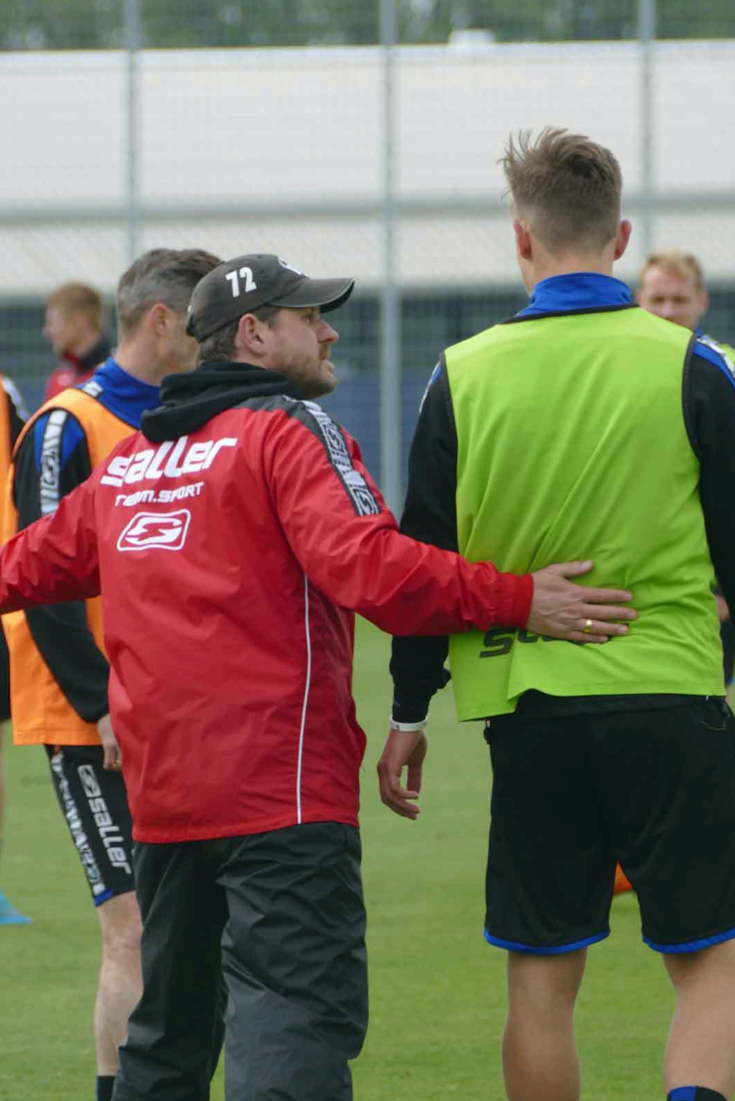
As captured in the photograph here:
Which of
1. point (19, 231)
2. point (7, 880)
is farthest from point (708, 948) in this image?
point (19, 231)

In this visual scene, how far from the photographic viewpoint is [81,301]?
1158 centimetres

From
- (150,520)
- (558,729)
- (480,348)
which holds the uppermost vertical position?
(480,348)

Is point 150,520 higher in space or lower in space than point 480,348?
lower

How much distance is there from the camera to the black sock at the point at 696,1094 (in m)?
3.65

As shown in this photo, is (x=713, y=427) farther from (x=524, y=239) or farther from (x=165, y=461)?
(x=165, y=461)

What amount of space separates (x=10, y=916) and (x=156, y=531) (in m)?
4.02

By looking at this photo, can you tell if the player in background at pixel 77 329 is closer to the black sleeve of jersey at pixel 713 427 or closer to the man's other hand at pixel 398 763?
the man's other hand at pixel 398 763

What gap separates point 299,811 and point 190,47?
678 inches

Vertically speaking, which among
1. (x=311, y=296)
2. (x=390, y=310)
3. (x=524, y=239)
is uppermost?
(x=524, y=239)

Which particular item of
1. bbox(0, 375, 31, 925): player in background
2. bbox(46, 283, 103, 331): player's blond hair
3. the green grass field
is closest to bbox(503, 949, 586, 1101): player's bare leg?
the green grass field

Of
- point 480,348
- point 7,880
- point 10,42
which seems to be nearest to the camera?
point 480,348

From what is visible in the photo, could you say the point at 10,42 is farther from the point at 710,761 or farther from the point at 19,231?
the point at 710,761

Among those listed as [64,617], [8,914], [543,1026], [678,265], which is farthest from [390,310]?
[543,1026]

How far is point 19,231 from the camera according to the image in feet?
65.5
